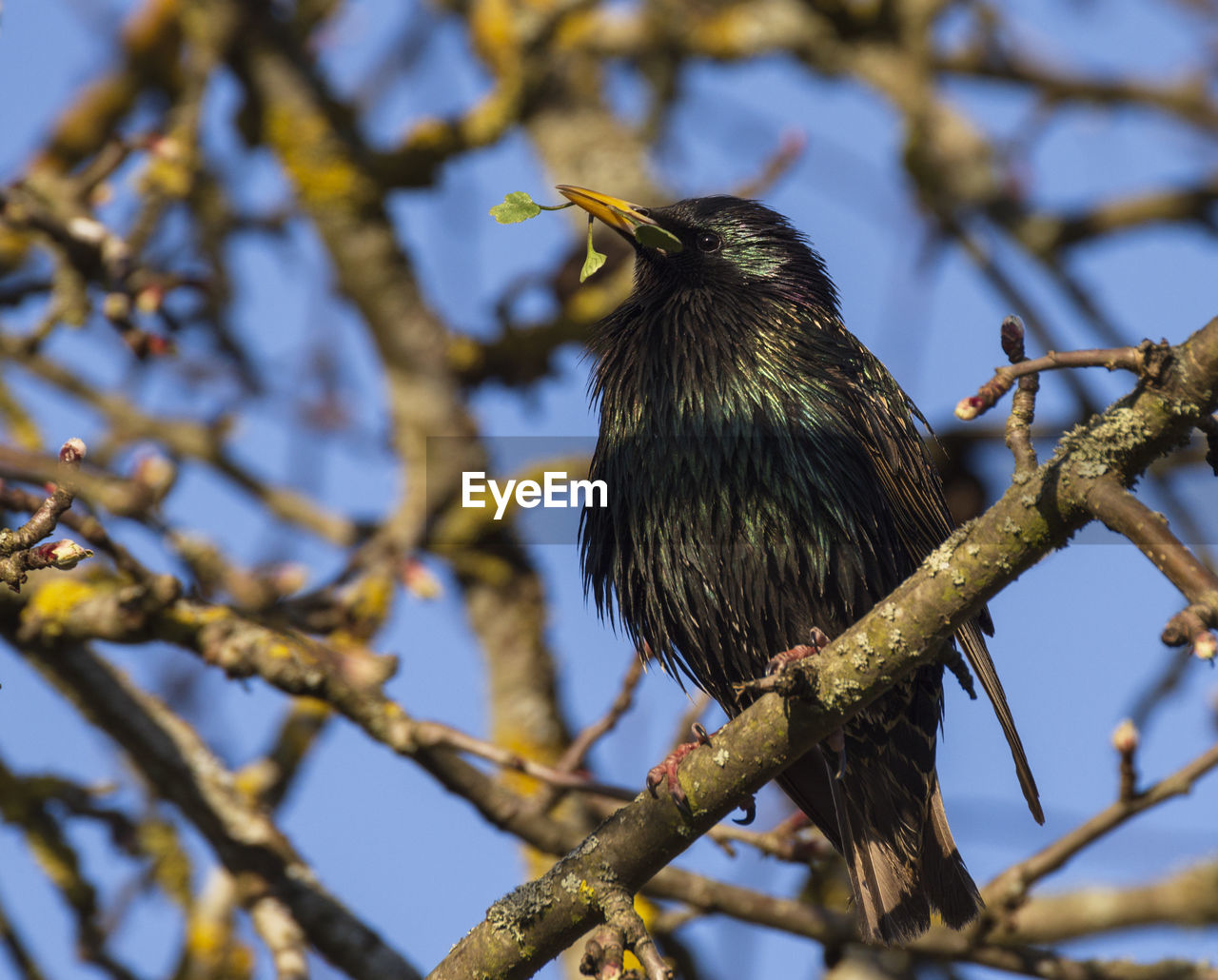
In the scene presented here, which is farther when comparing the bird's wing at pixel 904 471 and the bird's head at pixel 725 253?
the bird's head at pixel 725 253

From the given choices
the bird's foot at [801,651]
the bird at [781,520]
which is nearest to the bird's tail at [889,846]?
the bird at [781,520]

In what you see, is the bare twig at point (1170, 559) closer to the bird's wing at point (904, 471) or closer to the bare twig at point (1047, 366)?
the bare twig at point (1047, 366)

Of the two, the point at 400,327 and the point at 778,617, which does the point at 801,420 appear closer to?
the point at 778,617

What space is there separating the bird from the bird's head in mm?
13

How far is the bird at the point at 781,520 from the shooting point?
3.11m

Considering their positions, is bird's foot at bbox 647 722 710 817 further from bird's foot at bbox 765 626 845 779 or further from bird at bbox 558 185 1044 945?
bird at bbox 558 185 1044 945

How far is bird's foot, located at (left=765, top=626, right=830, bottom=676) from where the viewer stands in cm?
290

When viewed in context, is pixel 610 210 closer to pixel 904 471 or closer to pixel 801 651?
pixel 904 471

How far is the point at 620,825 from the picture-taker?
244cm

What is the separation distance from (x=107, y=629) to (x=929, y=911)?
2.10 m

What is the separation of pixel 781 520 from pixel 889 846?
913 millimetres

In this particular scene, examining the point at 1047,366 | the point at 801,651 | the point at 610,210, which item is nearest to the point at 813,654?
the point at 801,651

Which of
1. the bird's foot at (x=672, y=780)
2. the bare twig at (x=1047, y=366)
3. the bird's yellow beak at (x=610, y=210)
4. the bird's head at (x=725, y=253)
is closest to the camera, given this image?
the bare twig at (x=1047, y=366)

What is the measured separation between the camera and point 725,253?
365cm
